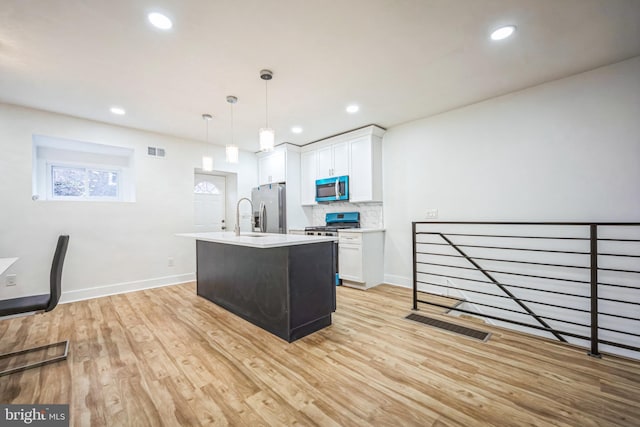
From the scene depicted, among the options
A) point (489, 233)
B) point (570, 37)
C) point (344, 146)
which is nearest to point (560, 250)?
point (489, 233)

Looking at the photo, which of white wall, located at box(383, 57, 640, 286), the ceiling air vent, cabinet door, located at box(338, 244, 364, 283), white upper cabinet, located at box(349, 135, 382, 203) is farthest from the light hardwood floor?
the ceiling air vent

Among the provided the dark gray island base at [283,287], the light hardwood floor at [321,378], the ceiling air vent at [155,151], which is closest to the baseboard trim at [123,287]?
the light hardwood floor at [321,378]

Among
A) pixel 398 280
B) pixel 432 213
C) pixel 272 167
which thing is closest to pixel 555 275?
pixel 432 213

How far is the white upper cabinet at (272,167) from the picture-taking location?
211 inches

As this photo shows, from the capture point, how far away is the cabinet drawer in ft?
13.4

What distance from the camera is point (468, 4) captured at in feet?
6.10

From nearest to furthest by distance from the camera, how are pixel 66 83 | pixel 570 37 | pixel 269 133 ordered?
pixel 570 37 → pixel 269 133 → pixel 66 83

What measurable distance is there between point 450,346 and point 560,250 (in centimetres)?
174

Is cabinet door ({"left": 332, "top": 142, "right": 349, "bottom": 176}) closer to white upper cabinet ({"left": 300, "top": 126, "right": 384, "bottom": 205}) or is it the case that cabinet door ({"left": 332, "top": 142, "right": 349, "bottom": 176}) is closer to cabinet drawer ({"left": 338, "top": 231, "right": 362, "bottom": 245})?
white upper cabinet ({"left": 300, "top": 126, "right": 384, "bottom": 205})

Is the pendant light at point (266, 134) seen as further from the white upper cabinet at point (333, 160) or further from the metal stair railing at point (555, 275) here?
the white upper cabinet at point (333, 160)

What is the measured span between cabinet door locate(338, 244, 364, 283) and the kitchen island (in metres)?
1.28

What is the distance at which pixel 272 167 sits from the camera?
557 centimetres

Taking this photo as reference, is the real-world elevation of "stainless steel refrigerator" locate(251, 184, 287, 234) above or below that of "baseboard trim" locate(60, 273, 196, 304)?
above

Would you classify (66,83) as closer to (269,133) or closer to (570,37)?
(269,133)
